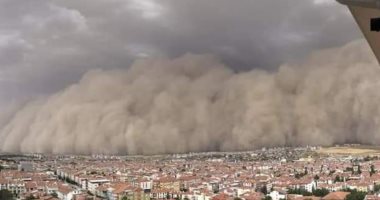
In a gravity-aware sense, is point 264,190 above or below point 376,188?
below

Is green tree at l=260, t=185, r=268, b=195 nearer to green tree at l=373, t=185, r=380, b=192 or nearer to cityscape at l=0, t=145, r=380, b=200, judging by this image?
cityscape at l=0, t=145, r=380, b=200

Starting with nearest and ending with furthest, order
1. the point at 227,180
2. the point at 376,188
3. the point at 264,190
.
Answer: the point at 376,188 → the point at 264,190 → the point at 227,180

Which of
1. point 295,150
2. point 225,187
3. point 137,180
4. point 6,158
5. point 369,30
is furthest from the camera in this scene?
point 295,150

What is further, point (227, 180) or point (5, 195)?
point (227, 180)

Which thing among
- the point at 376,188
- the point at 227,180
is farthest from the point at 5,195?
the point at 376,188

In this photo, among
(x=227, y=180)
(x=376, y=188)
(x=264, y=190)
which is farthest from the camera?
(x=227, y=180)

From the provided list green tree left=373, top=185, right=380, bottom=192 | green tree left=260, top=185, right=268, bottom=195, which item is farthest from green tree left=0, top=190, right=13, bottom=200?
green tree left=373, top=185, right=380, bottom=192

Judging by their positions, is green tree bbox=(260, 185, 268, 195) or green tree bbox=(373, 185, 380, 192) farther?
green tree bbox=(260, 185, 268, 195)

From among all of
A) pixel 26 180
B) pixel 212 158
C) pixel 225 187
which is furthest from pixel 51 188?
pixel 212 158

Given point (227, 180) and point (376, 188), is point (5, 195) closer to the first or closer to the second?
point (227, 180)

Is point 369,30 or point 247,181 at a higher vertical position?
point 369,30

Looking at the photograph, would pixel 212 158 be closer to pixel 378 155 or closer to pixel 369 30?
pixel 378 155
